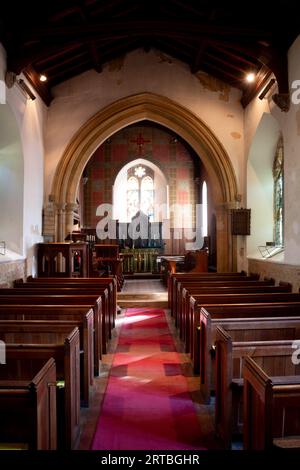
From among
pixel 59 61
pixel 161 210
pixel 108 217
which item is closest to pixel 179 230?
pixel 161 210

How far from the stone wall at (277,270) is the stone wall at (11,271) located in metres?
4.36

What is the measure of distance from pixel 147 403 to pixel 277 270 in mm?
3938

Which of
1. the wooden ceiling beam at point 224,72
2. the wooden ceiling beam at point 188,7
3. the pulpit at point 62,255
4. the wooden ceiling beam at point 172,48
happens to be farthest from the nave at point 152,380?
the wooden ceiling beam at point 172,48

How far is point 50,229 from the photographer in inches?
339

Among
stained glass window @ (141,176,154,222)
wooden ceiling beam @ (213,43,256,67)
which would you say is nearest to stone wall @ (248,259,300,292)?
wooden ceiling beam @ (213,43,256,67)

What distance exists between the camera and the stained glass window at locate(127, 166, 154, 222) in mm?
16109

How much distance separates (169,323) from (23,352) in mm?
4239

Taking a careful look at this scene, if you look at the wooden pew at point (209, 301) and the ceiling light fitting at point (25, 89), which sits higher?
the ceiling light fitting at point (25, 89)

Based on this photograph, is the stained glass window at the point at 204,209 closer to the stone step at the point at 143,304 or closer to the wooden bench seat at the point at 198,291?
the stone step at the point at 143,304

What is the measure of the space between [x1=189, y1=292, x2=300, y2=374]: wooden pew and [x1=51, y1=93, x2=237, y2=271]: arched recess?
13.1ft

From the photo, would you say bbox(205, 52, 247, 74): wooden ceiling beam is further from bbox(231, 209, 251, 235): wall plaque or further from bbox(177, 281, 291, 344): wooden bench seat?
bbox(177, 281, 291, 344): wooden bench seat

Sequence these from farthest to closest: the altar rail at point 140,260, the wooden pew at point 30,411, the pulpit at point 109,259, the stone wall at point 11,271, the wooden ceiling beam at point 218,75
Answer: the altar rail at point 140,260, the pulpit at point 109,259, the wooden ceiling beam at point 218,75, the stone wall at point 11,271, the wooden pew at point 30,411

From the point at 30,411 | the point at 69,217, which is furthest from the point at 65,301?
the point at 69,217

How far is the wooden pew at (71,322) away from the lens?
3.33 m
